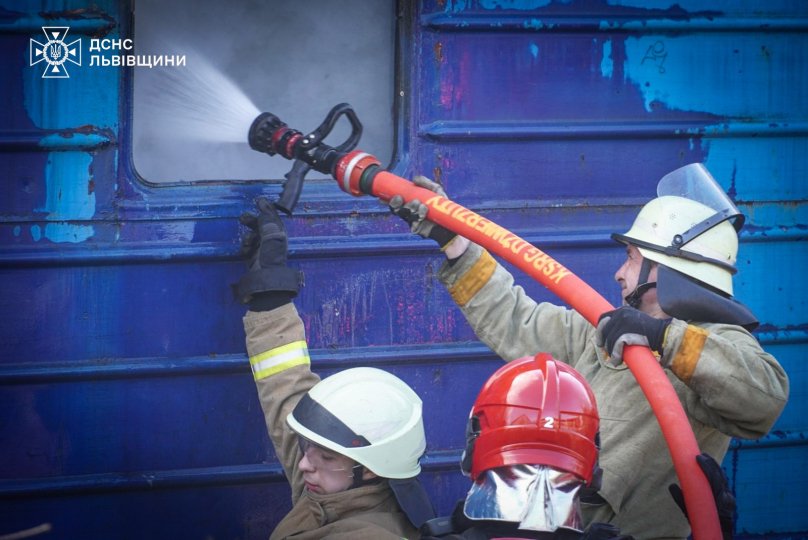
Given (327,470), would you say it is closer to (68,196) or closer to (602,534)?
(602,534)

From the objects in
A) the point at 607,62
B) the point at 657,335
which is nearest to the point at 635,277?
the point at 657,335

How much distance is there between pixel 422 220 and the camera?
3002 millimetres

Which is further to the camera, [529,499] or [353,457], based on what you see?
[353,457]

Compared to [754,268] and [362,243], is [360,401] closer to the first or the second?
[362,243]

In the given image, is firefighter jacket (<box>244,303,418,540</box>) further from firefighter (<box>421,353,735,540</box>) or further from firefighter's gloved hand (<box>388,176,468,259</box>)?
firefighter's gloved hand (<box>388,176,468,259</box>)

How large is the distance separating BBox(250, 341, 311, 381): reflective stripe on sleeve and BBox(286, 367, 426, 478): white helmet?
0.75 ft

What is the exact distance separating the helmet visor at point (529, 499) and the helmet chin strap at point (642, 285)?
952mm

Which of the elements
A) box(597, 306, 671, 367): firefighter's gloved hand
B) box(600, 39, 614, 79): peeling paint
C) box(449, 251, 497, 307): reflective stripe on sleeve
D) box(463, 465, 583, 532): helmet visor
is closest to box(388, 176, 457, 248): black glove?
box(449, 251, 497, 307): reflective stripe on sleeve

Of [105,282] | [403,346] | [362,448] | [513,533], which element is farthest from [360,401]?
[105,282]

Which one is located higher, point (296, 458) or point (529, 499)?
point (529, 499)

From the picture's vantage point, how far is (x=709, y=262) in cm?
287

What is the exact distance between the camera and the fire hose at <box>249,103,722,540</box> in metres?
2.42

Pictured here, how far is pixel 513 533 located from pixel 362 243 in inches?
64.0

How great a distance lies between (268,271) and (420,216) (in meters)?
0.47
